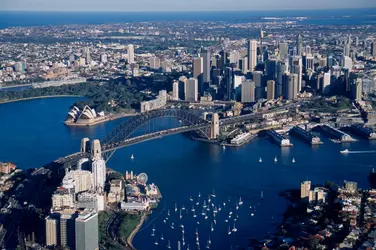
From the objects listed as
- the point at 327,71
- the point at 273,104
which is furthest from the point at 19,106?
the point at 327,71

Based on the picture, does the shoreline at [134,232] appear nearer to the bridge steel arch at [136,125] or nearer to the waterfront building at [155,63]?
the bridge steel arch at [136,125]

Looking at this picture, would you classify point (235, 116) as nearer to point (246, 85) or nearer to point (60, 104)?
point (246, 85)

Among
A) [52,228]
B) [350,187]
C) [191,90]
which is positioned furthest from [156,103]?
[52,228]

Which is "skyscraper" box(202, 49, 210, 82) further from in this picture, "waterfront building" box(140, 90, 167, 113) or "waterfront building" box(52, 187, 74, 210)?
"waterfront building" box(52, 187, 74, 210)

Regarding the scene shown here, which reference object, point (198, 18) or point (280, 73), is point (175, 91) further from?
point (198, 18)

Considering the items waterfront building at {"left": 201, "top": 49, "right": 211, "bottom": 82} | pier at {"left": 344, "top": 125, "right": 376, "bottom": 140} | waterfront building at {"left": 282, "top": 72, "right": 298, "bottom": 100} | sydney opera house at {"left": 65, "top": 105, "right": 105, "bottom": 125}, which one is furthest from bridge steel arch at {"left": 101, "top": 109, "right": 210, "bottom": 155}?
waterfront building at {"left": 201, "top": 49, "right": 211, "bottom": 82}

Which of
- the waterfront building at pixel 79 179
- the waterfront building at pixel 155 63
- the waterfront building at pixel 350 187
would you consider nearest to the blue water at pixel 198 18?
the waterfront building at pixel 155 63
